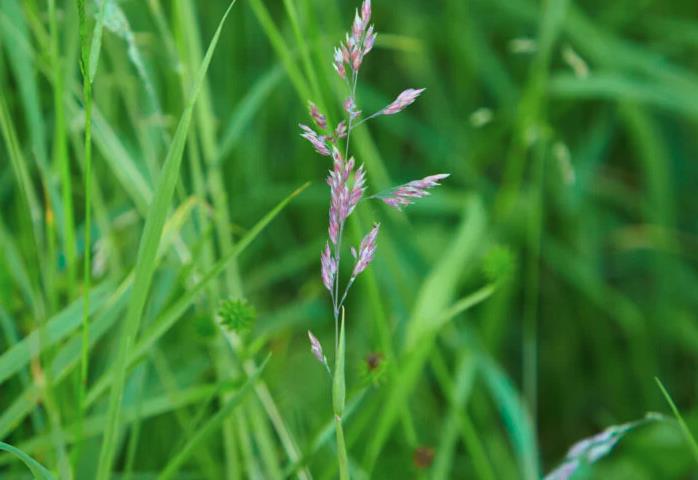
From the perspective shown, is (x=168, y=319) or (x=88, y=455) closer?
(x=168, y=319)

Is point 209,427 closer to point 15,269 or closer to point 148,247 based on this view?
point 148,247

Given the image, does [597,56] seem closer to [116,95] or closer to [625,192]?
[625,192]

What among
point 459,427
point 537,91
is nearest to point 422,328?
point 459,427

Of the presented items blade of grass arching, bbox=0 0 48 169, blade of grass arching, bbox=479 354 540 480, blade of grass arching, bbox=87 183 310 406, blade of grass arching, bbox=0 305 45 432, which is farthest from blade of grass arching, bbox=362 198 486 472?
blade of grass arching, bbox=0 0 48 169

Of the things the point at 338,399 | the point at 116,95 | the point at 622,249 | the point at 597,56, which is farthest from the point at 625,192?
the point at 338,399

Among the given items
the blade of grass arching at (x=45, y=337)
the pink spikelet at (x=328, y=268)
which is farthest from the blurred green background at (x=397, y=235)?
the pink spikelet at (x=328, y=268)

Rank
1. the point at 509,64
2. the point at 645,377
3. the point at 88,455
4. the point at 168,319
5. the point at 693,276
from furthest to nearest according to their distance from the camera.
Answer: the point at 509,64, the point at 693,276, the point at 645,377, the point at 88,455, the point at 168,319

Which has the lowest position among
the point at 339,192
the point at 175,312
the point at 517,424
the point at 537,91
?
the point at 517,424
